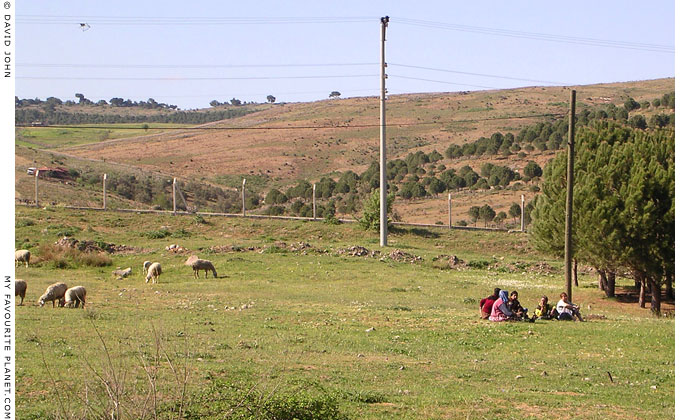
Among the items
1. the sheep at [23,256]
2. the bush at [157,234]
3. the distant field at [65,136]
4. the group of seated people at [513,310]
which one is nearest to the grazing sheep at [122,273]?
the sheep at [23,256]

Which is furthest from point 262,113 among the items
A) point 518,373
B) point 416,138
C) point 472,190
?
point 518,373

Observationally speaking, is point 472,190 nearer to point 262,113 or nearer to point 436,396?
point 436,396

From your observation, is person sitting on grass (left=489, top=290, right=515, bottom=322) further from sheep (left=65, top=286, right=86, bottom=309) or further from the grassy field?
sheep (left=65, top=286, right=86, bottom=309)

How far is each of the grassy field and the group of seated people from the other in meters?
0.57

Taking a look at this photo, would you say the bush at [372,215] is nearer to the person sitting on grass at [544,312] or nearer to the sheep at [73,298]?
the person sitting on grass at [544,312]

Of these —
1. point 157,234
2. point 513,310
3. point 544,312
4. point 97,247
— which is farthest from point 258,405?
point 157,234

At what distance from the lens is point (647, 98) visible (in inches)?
4267

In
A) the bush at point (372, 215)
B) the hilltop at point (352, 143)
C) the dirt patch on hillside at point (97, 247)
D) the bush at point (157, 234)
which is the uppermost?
the hilltop at point (352, 143)

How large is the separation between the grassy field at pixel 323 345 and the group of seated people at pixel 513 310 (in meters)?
0.57

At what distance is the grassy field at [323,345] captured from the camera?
33.5 ft

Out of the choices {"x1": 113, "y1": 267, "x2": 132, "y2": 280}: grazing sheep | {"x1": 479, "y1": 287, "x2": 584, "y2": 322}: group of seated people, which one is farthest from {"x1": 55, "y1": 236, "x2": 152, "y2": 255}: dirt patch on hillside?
{"x1": 479, "y1": 287, "x2": 584, "y2": 322}: group of seated people

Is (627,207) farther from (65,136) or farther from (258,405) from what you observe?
(65,136)

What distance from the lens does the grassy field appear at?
10219mm

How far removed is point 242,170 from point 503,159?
29.5 meters
